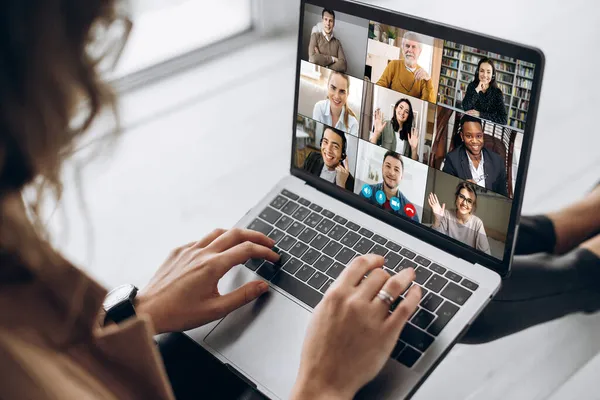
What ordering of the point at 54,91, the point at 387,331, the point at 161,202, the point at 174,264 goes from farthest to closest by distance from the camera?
the point at 161,202 → the point at 174,264 → the point at 387,331 → the point at 54,91

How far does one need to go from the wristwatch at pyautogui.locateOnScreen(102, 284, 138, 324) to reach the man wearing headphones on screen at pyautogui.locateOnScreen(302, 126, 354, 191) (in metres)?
0.32

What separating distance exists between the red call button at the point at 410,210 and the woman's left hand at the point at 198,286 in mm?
185

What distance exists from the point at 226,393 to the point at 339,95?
0.41m

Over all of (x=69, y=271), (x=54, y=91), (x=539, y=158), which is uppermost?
(x=54, y=91)

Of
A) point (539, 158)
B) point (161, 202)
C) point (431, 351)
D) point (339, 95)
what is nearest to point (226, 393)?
point (431, 351)

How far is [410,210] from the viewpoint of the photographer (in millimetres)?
821

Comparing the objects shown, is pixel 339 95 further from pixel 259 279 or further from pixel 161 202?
pixel 161 202

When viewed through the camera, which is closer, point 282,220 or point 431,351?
point 431,351

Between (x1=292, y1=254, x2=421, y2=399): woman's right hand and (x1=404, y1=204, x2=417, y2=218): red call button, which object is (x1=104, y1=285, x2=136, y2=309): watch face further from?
(x1=404, y1=204, x2=417, y2=218): red call button

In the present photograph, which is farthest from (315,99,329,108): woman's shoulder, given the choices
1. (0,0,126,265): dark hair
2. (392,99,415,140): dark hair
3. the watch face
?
(0,0,126,265): dark hair

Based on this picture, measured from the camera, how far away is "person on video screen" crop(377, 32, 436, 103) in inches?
28.5

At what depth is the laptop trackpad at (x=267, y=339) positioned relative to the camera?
0.71 metres

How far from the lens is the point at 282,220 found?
0.89 m

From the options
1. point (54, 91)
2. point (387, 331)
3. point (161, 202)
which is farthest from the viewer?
point (161, 202)
